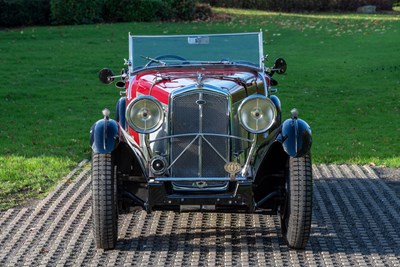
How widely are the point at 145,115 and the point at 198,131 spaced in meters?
0.43

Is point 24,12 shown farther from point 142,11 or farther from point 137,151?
point 137,151

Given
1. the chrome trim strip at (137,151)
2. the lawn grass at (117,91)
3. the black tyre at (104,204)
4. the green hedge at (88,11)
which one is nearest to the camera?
the black tyre at (104,204)

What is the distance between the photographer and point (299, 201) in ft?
21.1

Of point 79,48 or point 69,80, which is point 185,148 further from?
point 79,48

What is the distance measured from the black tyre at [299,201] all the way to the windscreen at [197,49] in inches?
67.9

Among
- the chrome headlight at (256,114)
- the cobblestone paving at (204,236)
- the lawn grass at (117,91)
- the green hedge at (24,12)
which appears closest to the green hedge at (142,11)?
the lawn grass at (117,91)

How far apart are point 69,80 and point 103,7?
1243 cm

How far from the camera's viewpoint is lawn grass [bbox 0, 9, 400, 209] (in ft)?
34.0

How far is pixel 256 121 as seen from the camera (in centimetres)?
657

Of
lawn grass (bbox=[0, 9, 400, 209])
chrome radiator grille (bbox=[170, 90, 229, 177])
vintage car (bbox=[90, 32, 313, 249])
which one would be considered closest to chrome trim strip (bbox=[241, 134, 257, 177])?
vintage car (bbox=[90, 32, 313, 249])

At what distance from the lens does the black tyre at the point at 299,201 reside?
6441 mm

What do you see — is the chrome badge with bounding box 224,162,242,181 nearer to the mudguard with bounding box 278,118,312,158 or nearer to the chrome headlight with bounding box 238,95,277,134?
the chrome headlight with bounding box 238,95,277,134

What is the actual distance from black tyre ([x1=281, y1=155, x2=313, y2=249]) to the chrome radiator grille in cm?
55

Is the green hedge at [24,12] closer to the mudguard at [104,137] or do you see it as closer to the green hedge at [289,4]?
the green hedge at [289,4]
